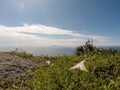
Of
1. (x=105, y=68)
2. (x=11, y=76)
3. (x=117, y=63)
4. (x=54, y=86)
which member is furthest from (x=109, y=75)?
(x=11, y=76)

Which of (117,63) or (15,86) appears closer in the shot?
(15,86)

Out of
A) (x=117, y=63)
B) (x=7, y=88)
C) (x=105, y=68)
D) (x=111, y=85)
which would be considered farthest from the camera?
(x=117, y=63)

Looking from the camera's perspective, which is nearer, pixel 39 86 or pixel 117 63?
pixel 39 86

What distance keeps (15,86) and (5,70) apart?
5.34 ft

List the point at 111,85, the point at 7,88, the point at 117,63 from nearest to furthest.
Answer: the point at 111,85, the point at 7,88, the point at 117,63

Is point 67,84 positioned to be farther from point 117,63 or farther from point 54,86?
point 117,63

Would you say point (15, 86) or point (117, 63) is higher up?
point (117, 63)

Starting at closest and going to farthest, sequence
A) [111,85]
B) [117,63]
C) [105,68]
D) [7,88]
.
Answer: [111,85] → [7,88] → [105,68] → [117,63]

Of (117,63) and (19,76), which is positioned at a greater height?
(117,63)

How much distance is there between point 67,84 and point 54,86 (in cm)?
38

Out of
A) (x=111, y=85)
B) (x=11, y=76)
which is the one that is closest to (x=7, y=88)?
(x=11, y=76)

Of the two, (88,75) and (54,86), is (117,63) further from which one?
(54,86)

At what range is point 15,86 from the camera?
7316 mm

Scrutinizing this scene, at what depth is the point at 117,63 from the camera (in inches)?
339
